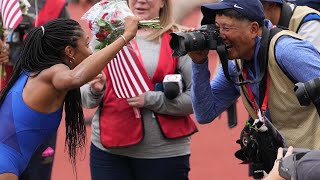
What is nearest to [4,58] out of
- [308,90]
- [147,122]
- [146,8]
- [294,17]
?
[146,8]

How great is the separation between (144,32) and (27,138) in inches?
50.3

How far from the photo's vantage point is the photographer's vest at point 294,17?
566 centimetres

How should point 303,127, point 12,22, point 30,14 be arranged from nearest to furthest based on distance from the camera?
point 303,127
point 12,22
point 30,14

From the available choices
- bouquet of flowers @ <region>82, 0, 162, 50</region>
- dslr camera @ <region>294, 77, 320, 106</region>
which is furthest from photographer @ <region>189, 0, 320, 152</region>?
bouquet of flowers @ <region>82, 0, 162, 50</region>

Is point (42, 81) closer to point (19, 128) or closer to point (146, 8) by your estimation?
point (19, 128)

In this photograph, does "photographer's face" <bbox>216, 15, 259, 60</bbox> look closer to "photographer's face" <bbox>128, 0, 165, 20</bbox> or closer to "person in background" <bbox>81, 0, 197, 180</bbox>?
"person in background" <bbox>81, 0, 197, 180</bbox>

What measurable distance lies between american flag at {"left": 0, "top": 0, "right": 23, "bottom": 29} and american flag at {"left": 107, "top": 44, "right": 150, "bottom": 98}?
125cm

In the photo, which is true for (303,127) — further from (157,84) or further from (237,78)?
(157,84)

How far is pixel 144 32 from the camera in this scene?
591 cm

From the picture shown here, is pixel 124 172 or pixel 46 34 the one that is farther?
pixel 124 172

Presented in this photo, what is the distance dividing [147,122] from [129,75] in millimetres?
339

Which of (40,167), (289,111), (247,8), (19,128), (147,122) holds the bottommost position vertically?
(40,167)

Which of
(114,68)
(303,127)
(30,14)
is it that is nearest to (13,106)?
(114,68)

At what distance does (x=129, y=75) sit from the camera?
18.7 ft
